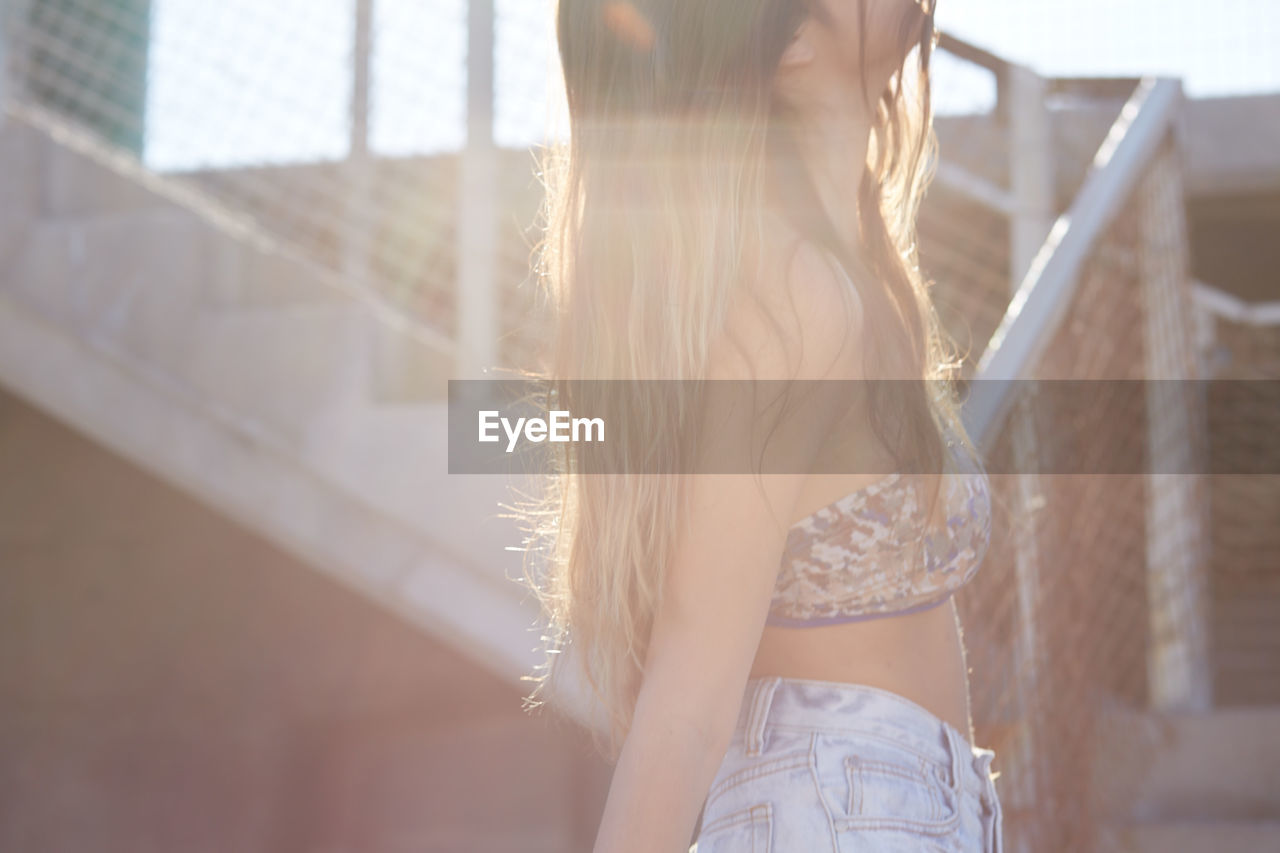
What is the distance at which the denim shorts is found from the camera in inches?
37.9

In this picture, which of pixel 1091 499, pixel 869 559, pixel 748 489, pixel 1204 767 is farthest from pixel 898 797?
pixel 1204 767

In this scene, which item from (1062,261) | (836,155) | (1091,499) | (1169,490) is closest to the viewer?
(836,155)

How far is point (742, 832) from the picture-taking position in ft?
3.28

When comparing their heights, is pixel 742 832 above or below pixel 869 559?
below

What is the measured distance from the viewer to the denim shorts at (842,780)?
96cm

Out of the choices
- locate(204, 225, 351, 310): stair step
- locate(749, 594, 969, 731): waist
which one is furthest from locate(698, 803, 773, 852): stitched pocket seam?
locate(204, 225, 351, 310): stair step

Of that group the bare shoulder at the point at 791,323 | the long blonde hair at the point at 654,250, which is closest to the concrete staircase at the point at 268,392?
the long blonde hair at the point at 654,250

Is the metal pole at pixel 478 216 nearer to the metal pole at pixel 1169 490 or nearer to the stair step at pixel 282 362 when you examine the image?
the stair step at pixel 282 362

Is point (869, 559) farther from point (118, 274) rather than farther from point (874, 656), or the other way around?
point (118, 274)

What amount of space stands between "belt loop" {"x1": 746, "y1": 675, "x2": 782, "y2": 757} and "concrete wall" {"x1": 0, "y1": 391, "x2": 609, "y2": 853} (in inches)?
113

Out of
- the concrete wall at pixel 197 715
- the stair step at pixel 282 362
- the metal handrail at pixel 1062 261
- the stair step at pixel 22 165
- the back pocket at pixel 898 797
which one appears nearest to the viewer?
the back pocket at pixel 898 797

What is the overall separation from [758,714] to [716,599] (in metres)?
0.19

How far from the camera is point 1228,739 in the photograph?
2.47m

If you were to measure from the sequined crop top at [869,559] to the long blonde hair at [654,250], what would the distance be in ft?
0.16
